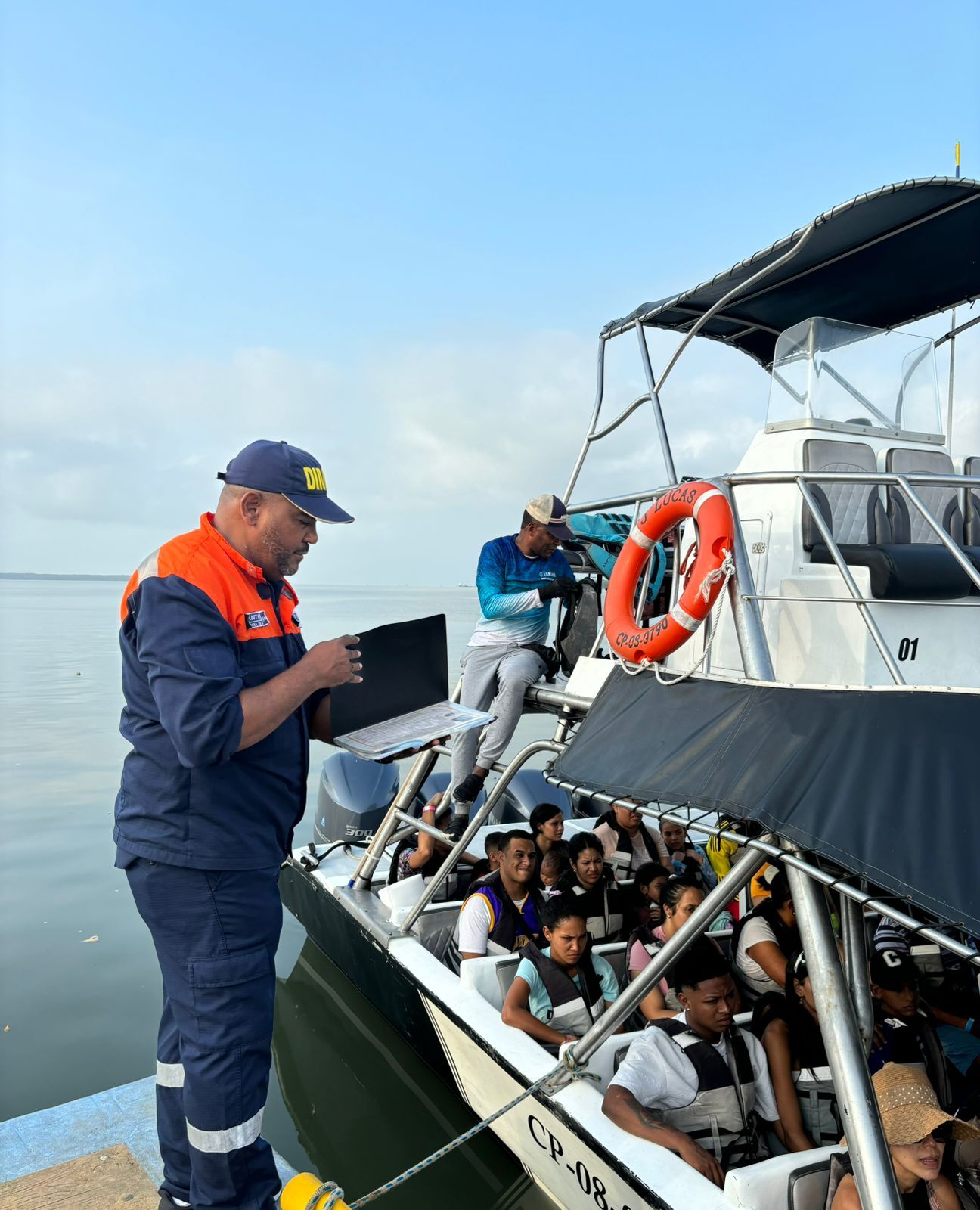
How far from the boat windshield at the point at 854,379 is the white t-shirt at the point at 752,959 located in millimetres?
2629

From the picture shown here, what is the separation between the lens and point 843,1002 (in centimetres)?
216

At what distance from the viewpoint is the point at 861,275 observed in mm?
5613

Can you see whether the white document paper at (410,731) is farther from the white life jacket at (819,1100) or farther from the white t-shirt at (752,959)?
the white t-shirt at (752,959)

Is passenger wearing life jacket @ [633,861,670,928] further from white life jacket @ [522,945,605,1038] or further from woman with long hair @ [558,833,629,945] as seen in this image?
white life jacket @ [522,945,605,1038]

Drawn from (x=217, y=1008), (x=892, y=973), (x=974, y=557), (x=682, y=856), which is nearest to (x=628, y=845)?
(x=682, y=856)

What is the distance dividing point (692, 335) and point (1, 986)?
6.34m

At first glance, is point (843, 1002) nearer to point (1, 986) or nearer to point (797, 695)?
point (797, 695)

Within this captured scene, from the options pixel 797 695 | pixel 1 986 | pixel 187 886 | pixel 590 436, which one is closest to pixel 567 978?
pixel 797 695

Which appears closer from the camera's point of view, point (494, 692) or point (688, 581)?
point (688, 581)

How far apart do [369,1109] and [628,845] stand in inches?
81.4

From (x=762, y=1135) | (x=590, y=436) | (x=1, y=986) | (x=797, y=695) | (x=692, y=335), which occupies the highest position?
(x=692, y=335)

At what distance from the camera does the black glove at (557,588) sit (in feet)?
15.3

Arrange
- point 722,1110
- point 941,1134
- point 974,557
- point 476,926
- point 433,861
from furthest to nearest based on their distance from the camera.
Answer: point 433,861 → point 476,926 → point 974,557 → point 722,1110 → point 941,1134

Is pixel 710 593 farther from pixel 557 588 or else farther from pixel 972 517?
pixel 972 517
